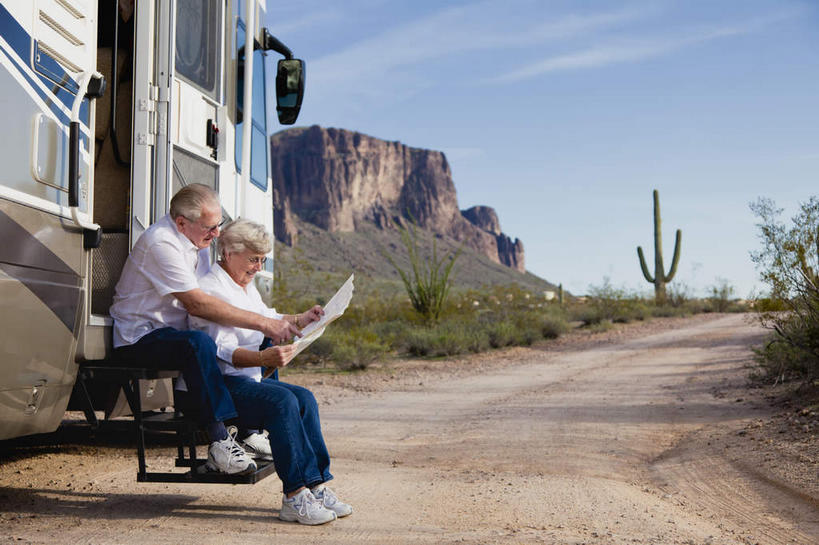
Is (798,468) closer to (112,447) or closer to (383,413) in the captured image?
(383,413)

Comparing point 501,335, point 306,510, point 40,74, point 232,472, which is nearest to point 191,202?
point 40,74

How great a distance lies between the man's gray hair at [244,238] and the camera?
397cm

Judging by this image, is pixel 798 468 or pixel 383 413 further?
pixel 383 413

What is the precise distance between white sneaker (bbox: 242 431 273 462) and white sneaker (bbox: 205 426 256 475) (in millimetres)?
407

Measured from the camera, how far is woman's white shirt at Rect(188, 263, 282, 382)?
3.88m

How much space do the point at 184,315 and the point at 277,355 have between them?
607mm

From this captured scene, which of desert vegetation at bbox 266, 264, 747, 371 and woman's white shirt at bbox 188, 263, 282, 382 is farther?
desert vegetation at bbox 266, 264, 747, 371

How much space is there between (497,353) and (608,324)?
7205 millimetres

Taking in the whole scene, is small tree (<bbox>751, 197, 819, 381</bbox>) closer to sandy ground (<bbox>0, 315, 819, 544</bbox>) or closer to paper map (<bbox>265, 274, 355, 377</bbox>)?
sandy ground (<bbox>0, 315, 819, 544</bbox>)

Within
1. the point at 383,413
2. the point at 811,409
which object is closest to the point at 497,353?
the point at 383,413

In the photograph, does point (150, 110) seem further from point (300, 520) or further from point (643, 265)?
point (643, 265)

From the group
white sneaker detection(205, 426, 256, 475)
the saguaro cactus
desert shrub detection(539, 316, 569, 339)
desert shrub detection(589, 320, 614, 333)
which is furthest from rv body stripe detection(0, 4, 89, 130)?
the saguaro cactus

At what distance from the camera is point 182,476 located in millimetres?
3760

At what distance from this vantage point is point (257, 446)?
13.9 feet
